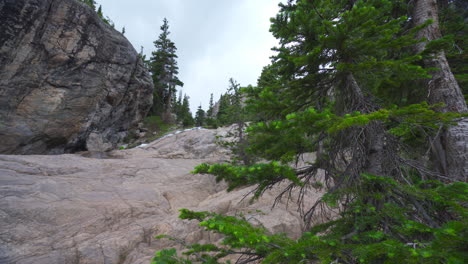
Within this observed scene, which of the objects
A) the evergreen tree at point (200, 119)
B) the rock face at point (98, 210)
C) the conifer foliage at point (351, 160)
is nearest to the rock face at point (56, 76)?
the rock face at point (98, 210)

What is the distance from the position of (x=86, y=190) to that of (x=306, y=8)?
1009 cm

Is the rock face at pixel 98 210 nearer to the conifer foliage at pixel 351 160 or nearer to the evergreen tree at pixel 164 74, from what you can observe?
the conifer foliage at pixel 351 160

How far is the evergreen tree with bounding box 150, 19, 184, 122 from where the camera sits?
131 feet

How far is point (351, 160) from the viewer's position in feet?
12.2

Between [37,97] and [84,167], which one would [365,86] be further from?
[37,97]

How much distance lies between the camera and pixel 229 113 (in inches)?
664

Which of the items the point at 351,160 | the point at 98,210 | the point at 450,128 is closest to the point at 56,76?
the point at 98,210

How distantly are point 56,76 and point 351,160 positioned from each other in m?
22.0

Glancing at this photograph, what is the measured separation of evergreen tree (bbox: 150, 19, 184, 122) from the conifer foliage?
39.2 m

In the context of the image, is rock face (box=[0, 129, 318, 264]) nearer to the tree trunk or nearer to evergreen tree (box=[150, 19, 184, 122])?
the tree trunk

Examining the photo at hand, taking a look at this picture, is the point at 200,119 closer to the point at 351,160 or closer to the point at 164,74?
the point at 164,74

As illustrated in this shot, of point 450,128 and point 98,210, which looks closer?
point 450,128

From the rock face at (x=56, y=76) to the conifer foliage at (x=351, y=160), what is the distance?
765 inches

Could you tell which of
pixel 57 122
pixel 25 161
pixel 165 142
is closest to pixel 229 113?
pixel 165 142
